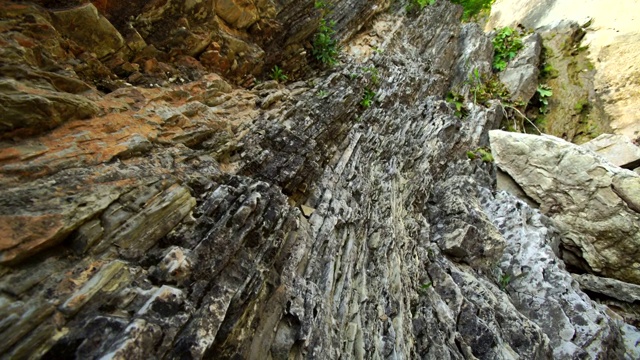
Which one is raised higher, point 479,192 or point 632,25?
point 632,25

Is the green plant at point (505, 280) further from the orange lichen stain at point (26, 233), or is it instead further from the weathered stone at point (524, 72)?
the weathered stone at point (524, 72)

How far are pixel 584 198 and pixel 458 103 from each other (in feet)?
18.2

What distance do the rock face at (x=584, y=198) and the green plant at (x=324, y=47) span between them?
26.0ft

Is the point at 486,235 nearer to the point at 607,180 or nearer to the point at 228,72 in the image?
the point at 607,180

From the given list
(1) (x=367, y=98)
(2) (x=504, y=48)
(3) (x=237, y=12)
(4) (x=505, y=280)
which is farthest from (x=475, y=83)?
(3) (x=237, y=12)

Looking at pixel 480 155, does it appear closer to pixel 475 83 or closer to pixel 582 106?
pixel 475 83

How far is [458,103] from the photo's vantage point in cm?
1306

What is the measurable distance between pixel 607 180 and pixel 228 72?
40.8ft

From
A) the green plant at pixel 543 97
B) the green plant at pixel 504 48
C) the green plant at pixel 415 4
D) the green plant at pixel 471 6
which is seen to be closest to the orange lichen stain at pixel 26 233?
the green plant at pixel 415 4

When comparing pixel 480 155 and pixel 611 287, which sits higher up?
pixel 480 155

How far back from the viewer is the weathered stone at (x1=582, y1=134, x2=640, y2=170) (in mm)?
12273

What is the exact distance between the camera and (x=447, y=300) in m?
6.82

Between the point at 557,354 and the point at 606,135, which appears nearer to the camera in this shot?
the point at 557,354

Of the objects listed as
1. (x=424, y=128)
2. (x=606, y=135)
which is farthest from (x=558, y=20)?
(x=424, y=128)
